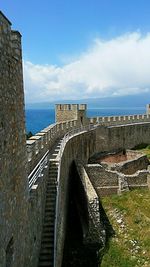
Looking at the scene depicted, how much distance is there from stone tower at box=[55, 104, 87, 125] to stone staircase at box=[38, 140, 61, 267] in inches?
665

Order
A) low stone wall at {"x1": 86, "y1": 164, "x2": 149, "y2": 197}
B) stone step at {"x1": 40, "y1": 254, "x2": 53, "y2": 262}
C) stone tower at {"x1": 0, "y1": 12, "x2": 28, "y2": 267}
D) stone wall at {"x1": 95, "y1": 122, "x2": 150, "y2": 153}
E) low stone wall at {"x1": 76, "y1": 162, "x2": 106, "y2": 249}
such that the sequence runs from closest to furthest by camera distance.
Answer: stone tower at {"x1": 0, "y1": 12, "x2": 28, "y2": 267} → stone step at {"x1": 40, "y1": 254, "x2": 53, "y2": 262} → low stone wall at {"x1": 76, "y1": 162, "x2": 106, "y2": 249} → low stone wall at {"x1": 86, "y1": 164, "x2": 149, "y2": 197} → stone wall at {"x1": 95, "y1": 122, "x2": 150, "y2": 153}

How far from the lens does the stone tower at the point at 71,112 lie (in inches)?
1325

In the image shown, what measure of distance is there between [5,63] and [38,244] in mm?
6193

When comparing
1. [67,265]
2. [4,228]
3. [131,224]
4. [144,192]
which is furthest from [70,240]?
[4,228]

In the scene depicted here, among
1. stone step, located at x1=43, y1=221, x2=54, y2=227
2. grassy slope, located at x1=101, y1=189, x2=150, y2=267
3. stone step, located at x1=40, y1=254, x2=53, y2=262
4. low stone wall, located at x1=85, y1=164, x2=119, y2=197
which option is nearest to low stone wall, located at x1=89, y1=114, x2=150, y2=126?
low stone wall, located at x1=85, y1=164, x2=119, y2=197

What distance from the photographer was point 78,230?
18953mm

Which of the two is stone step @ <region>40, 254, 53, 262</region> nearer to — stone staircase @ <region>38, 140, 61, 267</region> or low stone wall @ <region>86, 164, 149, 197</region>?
stone staircase @ <region>38, 140, 61, 267</region>

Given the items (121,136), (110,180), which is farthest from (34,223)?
(121,136)

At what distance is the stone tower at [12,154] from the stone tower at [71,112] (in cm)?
2353

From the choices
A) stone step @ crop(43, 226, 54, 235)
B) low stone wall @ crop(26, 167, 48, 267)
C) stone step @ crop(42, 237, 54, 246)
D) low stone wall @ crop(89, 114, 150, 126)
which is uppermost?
low stone wall @ crop(89, 114, 150, 126)

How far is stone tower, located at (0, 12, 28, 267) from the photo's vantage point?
7.73 m

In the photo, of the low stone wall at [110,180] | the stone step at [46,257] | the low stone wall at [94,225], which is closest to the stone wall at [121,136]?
the low stone wall at [110,180]

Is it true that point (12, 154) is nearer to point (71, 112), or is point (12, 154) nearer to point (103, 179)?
point (103, 179)

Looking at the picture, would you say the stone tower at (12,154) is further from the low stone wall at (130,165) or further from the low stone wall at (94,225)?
the low stone wall at (130,165)
